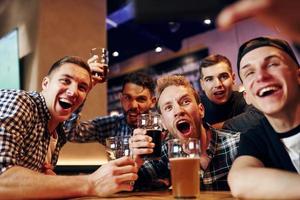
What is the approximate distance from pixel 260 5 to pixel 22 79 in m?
3.34

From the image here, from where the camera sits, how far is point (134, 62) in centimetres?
764

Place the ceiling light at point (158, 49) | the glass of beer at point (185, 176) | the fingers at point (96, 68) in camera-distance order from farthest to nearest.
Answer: the ceiling light at point (158, 49) < the fingers at point (96, 68) < the glass of beer at point (185, 176)

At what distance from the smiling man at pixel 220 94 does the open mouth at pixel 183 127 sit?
3.13 feet

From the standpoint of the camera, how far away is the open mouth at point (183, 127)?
5.49 feet

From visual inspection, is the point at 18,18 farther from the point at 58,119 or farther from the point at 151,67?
the point at 151,67

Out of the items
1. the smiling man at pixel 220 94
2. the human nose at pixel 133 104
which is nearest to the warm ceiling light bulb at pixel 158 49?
the smiling man at pixel 220 94

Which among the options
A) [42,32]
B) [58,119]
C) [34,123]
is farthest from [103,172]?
[42,32]

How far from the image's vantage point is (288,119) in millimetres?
1076

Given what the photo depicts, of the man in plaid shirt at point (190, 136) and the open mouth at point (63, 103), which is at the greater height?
the open mouth at point (63, 103)

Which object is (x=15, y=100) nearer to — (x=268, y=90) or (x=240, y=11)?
(x=268, y=90)

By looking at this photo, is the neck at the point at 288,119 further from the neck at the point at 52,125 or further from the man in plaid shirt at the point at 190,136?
the neck at the point at 52,125

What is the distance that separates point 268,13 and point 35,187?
1.11 m

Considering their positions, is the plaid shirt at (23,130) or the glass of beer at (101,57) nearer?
the plaid shirt at (23,130)

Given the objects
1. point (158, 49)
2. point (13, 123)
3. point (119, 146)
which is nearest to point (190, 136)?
point (119, 146)
